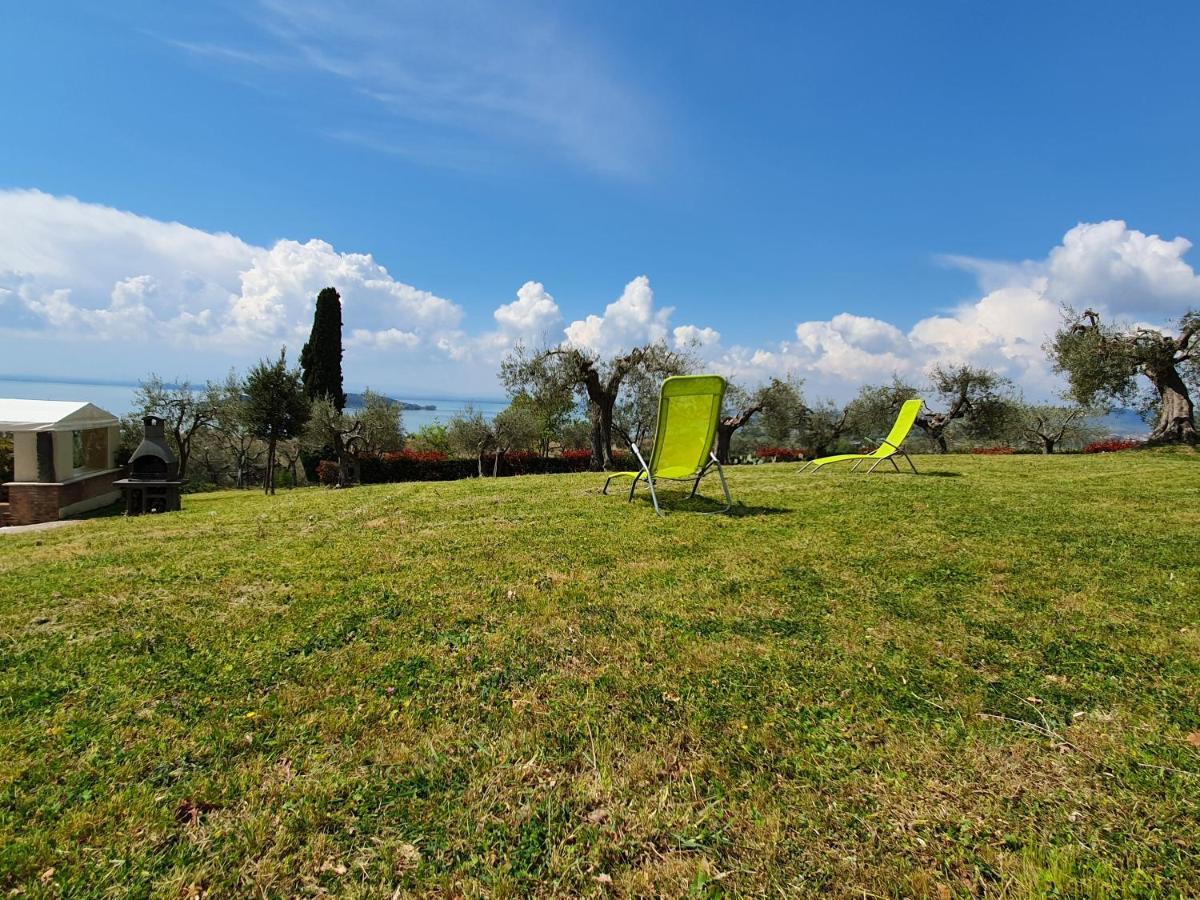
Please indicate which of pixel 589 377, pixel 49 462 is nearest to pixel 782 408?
pixel 589 377

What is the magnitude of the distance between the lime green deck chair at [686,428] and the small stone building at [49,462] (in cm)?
1237

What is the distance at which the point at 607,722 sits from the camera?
8.02 ft

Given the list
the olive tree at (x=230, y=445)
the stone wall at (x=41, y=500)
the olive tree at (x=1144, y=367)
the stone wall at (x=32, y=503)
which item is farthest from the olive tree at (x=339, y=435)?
the olive tree at (x=1144, y=367)

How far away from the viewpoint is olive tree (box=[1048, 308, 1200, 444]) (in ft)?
53.9

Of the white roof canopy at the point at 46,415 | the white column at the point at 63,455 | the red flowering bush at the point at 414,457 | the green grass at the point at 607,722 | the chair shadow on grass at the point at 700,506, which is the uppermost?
the white roof canopy at the point at 46,415

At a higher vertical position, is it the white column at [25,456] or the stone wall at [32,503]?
the white column at [25,456]

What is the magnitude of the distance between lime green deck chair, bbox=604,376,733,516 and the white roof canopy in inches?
491

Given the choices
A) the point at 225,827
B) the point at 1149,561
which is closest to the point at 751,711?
the point at 225,827

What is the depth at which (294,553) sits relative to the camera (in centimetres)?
504

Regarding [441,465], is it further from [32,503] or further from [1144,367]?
[1144,367]

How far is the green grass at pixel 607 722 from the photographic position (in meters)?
1.73

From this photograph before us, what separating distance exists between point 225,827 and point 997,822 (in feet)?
8.78

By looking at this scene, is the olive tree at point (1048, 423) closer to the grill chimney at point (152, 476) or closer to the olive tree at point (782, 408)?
the olive tree at point (782, 408)

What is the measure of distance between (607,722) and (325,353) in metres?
32.0
